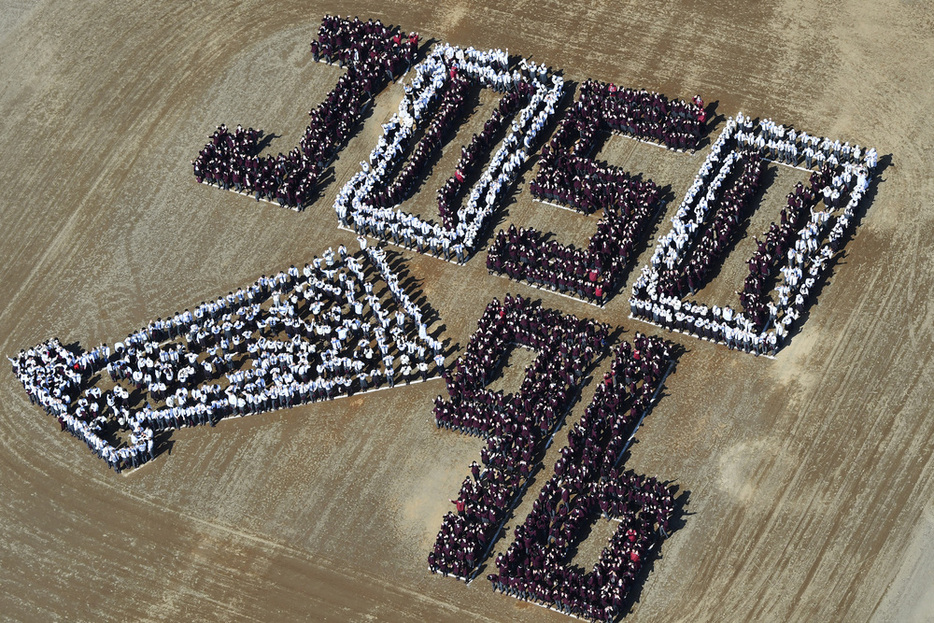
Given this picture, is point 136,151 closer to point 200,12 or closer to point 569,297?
point 200,12

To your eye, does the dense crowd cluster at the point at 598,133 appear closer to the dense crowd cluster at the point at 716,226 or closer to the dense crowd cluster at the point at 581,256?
the dense crowd cluster at the point at 581,256

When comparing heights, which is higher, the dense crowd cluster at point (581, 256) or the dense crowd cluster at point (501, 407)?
the dense crowd cluster at point (581, 256)

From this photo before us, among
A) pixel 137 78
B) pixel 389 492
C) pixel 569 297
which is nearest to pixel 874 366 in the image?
pixel 569 297

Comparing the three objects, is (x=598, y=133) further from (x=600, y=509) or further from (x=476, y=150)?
(x=600, y=509)

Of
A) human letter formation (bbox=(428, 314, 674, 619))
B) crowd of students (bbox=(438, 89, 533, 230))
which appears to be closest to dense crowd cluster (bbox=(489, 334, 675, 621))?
human letter formation (bbox=(428, 314, 674, 619))

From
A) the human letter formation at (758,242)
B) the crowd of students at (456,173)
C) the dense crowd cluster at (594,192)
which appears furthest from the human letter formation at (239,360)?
the human letter formation at (758,242)

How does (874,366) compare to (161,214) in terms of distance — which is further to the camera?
(161,214)
